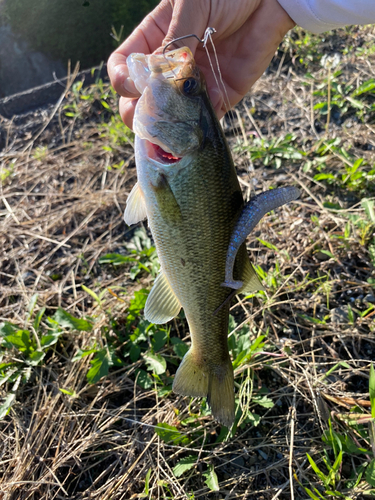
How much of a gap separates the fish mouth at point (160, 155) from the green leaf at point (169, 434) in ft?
5.63

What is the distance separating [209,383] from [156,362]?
24.8 inches

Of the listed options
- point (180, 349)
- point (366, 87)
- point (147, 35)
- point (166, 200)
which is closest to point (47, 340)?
point (180, 349)

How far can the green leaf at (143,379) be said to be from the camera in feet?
8.48

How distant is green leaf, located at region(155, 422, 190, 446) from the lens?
2.27m

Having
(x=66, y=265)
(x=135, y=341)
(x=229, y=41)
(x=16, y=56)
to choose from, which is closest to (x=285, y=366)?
(x=135, y=341)

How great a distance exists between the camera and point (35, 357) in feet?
9.24

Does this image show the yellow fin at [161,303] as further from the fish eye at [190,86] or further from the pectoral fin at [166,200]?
the fish eye at [190,86]

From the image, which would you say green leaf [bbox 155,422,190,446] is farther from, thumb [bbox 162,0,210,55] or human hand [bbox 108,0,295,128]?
thumb [bbox 162,0,210,55]

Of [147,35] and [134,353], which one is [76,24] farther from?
[134,353]

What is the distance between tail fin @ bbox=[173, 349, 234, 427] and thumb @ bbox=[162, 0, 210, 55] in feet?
6.63

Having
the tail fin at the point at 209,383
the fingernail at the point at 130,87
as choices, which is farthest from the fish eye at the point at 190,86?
Answer: the tail fin at the point at 209,383

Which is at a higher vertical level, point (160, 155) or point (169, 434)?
point (160, 155)

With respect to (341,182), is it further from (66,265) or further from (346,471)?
(66,265)

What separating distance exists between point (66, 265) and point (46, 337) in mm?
1001
